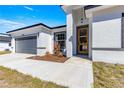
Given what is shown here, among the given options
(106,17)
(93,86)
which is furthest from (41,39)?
(93,86)

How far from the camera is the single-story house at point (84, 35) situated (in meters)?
6.93

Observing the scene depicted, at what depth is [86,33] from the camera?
33.0 ft

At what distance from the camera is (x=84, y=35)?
10.2 m

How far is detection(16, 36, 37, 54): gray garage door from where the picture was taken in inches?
554

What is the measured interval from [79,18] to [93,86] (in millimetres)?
7958

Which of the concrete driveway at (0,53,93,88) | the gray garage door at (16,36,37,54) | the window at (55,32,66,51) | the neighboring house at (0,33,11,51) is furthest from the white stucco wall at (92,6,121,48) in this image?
the neighboring house at (0,33,11,51)

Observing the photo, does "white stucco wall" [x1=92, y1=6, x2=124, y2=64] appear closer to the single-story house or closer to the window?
the single-story house

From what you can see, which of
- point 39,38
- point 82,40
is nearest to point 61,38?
point 39,38

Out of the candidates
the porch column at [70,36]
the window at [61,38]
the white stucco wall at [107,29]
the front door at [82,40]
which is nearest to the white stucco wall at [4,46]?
the window at [61,38]

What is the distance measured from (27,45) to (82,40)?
8.32 meters

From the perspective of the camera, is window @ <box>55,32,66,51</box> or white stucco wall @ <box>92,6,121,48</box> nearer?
white stucco wall @ <box>92,6,121,48</box>

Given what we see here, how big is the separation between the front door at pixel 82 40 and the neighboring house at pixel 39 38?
257cm
